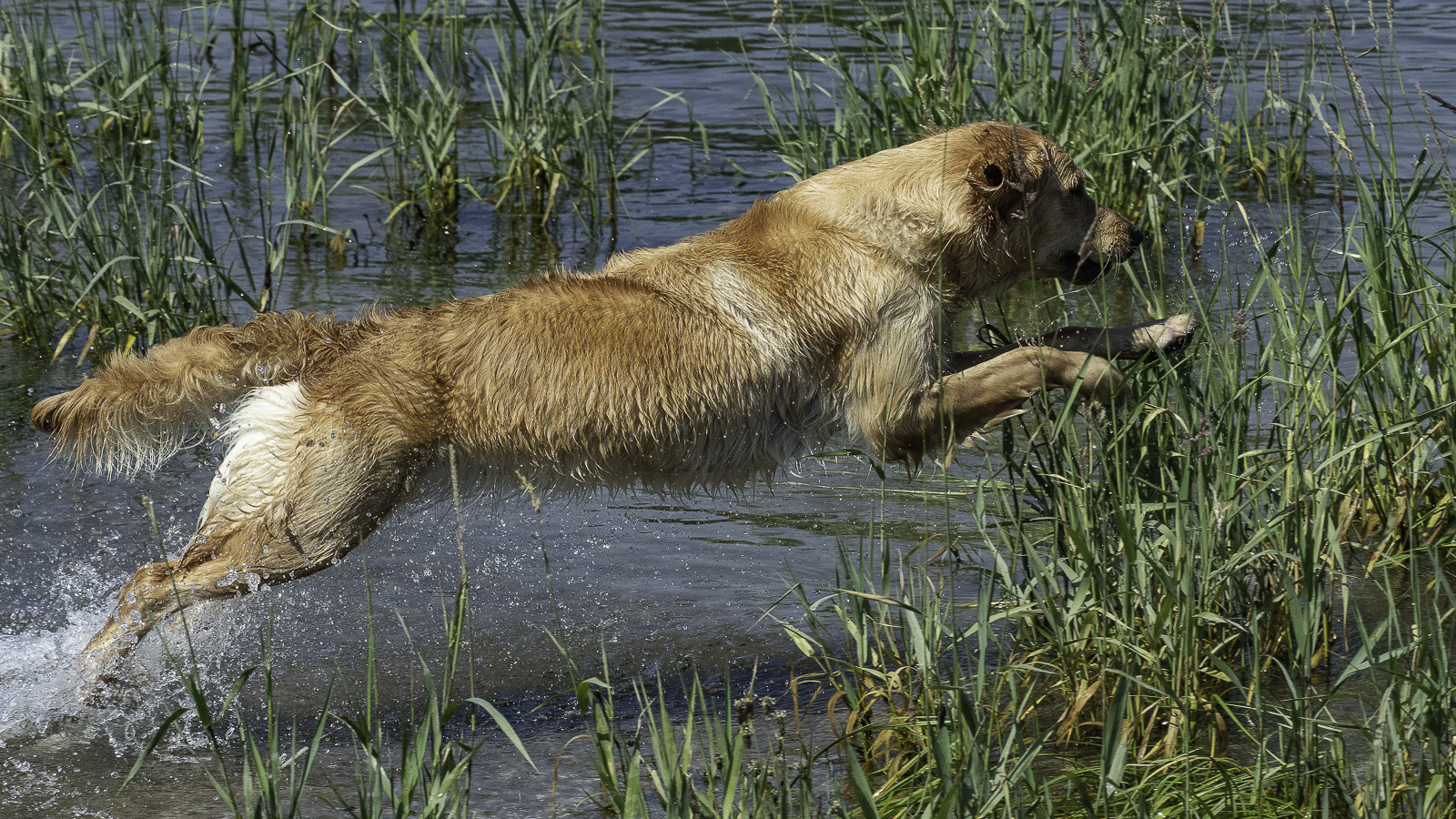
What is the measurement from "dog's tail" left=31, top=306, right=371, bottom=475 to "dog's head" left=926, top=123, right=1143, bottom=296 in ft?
5.82

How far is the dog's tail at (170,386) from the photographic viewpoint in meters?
3.72

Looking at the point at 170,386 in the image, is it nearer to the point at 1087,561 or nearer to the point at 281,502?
the point at 281,502

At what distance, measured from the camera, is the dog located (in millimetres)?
3607

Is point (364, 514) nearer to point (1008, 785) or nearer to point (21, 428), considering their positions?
point (1008, 785)

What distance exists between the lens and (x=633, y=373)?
3768mm

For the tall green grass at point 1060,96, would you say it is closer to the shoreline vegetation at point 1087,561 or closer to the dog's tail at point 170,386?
the shoreline vegetation at point 1087,561

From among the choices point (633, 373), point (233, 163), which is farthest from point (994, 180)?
point (233, 163)

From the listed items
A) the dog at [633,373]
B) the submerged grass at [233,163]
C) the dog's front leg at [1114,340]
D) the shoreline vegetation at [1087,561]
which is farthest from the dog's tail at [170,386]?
the dog's front leg at [1114,340]

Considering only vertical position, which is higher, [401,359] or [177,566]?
[401,359]

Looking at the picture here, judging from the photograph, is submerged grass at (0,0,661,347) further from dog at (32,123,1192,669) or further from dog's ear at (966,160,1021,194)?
dog's ear at (966,160,1021,194)

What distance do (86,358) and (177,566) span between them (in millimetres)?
2632

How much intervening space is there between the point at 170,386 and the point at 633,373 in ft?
4.08

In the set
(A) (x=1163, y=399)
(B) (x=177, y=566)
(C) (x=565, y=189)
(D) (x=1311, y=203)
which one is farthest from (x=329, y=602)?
(D) (x=1311, y=203)

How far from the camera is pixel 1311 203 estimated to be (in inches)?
297
